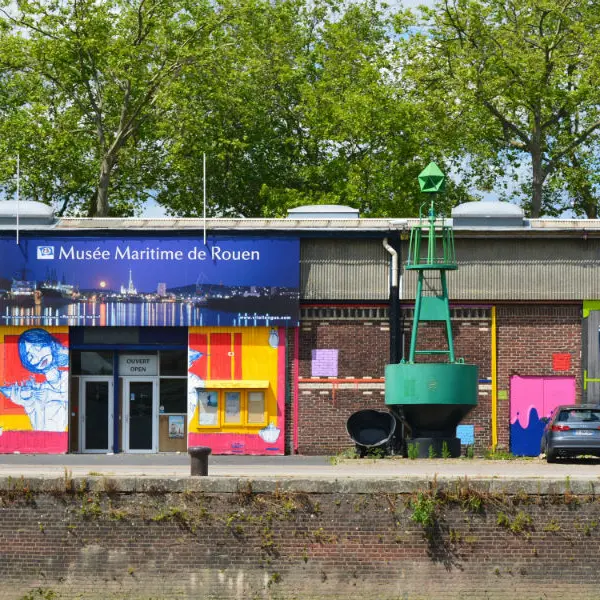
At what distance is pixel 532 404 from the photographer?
32.1m

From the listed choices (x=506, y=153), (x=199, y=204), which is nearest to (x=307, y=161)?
(x=199, y=204)

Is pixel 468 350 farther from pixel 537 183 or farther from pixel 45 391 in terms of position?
pixel 537 183

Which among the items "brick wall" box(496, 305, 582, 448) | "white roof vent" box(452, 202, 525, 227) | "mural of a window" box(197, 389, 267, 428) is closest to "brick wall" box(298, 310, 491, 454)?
"brick wall" box(496, 305, 582, 448)

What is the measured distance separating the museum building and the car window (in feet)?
14.7

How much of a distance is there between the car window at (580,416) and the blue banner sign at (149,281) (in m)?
7.28

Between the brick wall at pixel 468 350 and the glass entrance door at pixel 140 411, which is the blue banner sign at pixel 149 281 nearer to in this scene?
the brick wall at pixel 468 350

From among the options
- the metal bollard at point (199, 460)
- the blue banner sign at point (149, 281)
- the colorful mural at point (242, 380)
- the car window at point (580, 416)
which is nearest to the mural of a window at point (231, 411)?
the colorful mural at point (242, 380)

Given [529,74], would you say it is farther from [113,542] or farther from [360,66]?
[113,542]

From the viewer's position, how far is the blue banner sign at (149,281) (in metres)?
31.9

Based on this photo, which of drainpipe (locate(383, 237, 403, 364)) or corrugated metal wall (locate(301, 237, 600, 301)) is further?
corrugated metal wall (locate(301, 237, 600, 301))

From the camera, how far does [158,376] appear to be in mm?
32656

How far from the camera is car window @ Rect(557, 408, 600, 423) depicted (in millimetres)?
27391

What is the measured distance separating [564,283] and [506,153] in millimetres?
23273

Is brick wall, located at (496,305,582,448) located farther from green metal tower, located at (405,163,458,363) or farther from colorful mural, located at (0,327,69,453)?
colorful mural, located at (0,327,69,453)
